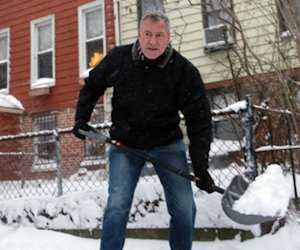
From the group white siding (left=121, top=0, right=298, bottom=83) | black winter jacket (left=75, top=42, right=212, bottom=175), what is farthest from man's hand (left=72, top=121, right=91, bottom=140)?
white siding (left=121, top=0, right=298, bottom=83)

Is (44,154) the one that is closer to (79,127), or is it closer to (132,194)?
(79,127)

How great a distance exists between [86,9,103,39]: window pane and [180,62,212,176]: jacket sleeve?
883 cm

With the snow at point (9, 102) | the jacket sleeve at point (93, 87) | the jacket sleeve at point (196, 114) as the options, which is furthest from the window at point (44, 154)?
the jacket sleeve at point (196, 114)

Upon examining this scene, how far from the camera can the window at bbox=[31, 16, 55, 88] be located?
12375 mm

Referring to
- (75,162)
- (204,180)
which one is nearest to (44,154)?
(75,162)

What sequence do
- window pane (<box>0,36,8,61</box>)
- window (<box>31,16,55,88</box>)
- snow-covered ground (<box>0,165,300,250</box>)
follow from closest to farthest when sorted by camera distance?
snow-covered ground (<box>0,165,300,250</box>), window (<box>31,16,55,88</box>), window pane (<box>0,36,8,61</box>)

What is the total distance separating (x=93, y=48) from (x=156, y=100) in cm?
886

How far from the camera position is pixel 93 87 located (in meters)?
3.38

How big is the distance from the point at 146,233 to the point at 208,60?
19.1 ft

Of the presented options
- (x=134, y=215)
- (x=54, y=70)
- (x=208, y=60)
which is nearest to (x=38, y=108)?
(x=54, y=70)

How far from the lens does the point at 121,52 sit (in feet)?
10.9

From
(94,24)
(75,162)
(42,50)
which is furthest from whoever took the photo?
(42,50)

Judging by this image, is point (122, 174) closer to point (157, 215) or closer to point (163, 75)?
point (163, 75)

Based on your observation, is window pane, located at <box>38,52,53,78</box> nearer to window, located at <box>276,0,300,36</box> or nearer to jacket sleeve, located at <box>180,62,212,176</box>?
window, located at <box>276,0,300,36</box>
